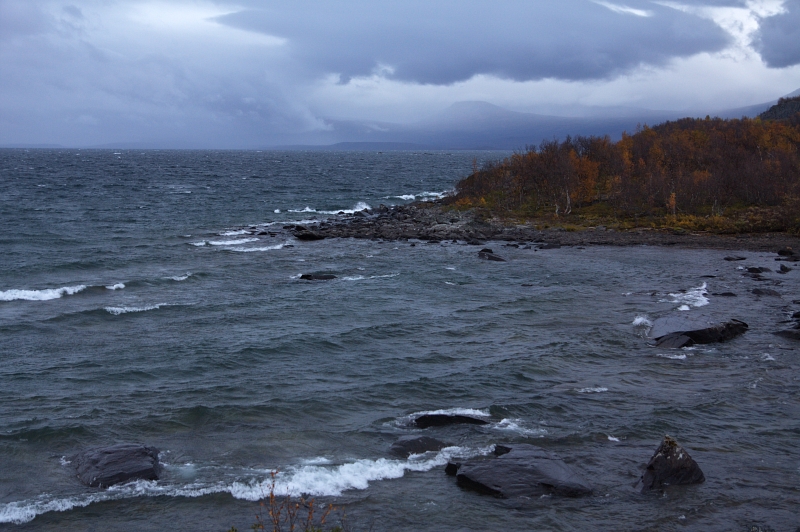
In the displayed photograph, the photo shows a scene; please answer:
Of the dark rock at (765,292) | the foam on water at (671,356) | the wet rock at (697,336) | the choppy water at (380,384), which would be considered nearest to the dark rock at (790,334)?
the choppy water at (380,384)

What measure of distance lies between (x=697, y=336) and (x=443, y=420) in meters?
12.7

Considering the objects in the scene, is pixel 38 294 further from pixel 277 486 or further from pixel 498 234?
pixel 498 234

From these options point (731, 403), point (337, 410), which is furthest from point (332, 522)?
point (731, 403)

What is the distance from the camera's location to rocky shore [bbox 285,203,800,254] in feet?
168

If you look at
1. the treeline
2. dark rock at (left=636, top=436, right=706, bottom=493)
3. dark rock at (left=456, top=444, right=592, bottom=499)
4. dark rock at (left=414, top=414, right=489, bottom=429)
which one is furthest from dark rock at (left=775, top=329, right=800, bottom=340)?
the treeline

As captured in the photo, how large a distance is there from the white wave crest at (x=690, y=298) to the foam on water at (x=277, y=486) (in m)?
20.2

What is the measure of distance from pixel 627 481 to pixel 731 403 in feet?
21.6

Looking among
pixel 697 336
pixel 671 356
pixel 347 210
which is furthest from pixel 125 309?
pixel 347 210

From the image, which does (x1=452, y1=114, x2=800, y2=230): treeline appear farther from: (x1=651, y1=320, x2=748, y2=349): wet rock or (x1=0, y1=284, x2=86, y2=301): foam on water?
(x1=0, y1=284, x2=86, y2=301): foam on water

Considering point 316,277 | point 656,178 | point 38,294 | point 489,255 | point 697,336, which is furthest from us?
point 656,178

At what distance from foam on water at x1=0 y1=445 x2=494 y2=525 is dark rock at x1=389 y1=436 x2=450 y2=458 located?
1.03 feet

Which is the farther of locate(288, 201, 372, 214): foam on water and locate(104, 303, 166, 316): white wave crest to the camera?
locate(288, 201, 372, 214): foam on water

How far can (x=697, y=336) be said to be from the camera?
1012 inches

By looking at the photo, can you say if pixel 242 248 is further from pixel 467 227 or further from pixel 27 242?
pixel 467 227
